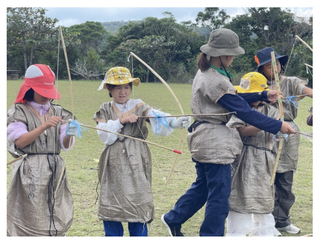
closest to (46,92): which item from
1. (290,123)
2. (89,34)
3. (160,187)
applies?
(290,123)

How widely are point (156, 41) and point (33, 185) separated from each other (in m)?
26.4

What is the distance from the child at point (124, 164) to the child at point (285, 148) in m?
1.20

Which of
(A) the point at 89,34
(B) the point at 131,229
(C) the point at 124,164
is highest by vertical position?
(A) the point at 89,34

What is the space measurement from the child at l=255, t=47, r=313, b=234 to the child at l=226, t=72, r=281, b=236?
0.26 meters

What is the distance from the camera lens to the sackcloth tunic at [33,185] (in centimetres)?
294

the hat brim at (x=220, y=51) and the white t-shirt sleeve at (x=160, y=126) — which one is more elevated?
the hat brim at (x=220, y=51)

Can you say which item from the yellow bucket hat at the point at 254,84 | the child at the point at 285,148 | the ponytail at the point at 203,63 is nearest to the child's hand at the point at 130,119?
the ponytail at the point at 203,63

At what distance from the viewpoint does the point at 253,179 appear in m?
3.53

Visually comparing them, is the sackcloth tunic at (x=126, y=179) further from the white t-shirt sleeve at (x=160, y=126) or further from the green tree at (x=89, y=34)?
the green tree at (x=89, y=34)

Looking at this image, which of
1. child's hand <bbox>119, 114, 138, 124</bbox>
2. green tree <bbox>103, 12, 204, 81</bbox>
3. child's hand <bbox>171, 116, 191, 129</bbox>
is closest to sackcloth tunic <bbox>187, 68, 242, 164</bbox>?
child's hand <bbox>171, 116, 191, 129</bbox>

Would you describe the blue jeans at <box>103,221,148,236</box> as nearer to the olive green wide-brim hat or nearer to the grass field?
the grass field

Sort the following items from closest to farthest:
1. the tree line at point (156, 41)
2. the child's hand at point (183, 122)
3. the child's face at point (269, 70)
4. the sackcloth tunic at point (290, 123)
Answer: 1. the child's hand at point (183, 122)
2. the child's face at point (269, 70)
3. the sackcloth tunic at point (290, 123)
4. the tree line at point (156, 41)

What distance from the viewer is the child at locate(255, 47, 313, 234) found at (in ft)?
12.6

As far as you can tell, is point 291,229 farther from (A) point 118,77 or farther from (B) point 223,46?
(A) point 118,77
